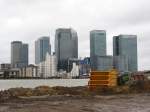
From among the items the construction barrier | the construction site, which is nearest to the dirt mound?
the construction site

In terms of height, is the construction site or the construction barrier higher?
the construction barrier

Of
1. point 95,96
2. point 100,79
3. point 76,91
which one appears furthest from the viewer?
point 100,79

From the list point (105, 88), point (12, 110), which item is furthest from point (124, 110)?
point (105, 88)

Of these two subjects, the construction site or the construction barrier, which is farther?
the construction barrier

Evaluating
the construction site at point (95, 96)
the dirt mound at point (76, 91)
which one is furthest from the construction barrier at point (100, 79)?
the dirt mound at point (76, 91)

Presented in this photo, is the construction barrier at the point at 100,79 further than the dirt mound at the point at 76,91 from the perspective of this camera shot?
Yes

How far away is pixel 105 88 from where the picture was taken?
47469mm

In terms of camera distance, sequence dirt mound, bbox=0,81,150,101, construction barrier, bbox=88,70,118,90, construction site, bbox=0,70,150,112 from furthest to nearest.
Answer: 1. construction barrier, bbox=88,70,118,90
2. dirt mound, bbox=0,81,150,101
3. construction site, bbox=0,70,150,112

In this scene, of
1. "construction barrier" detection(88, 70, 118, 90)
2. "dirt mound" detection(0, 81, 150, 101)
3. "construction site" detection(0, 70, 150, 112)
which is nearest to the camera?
"construction site" detection(0, 70, 150, 112)

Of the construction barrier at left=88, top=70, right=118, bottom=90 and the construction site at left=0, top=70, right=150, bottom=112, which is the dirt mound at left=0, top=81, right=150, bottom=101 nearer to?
the construction site at left=0, top=70, right=150, bottom=112

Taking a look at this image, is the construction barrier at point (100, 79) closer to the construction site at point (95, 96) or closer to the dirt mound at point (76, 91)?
the construction site at point (95, 96)

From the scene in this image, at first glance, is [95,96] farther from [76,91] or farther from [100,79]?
[100,79]

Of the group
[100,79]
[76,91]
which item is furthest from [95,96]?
[100,79]

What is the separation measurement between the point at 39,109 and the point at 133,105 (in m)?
7.53
